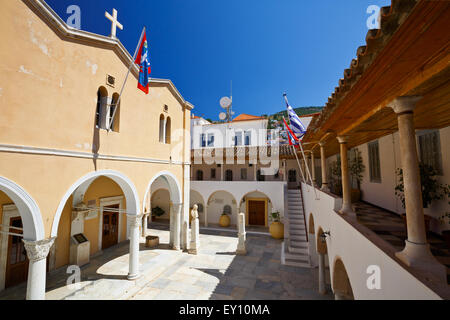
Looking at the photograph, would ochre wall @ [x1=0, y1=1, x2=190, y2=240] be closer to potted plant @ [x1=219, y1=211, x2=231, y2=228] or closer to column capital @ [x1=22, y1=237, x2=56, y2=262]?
column capital @ [x1=22, y1=237, x2=56, y2=262]

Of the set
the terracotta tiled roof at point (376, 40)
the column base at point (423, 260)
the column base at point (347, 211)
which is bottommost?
the column base at point (423, 260)

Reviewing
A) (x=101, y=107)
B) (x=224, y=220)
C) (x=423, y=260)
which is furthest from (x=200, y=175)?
(x=423, y=260)

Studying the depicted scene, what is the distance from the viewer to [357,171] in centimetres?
1154

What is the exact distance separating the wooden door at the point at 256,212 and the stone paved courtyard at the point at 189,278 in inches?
261

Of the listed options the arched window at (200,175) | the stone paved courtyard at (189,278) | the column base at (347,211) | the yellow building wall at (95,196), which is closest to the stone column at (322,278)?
the stone paved courtyard at (189,278)

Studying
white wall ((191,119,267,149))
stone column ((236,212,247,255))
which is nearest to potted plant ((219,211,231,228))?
stone column ((236,212,247,255))

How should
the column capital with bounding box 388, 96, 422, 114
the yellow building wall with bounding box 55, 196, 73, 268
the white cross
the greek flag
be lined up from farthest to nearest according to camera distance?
the yellow building wall with bounding box 55, 196, 73, 268 → the white cross → the greek flag → the column capital with bounding box 388, 96, 422, 114

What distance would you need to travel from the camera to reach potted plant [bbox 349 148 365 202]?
1131 cm

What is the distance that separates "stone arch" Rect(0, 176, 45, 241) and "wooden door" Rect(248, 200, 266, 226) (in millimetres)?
17252

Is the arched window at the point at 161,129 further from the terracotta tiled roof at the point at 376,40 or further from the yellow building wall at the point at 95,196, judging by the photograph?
the terracotta tiled roof at the point at 376,40

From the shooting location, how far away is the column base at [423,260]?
2.58 metres

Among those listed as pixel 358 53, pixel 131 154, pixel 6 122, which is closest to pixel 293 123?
pixel 358 53

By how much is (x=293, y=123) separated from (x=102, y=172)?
7460 mm
